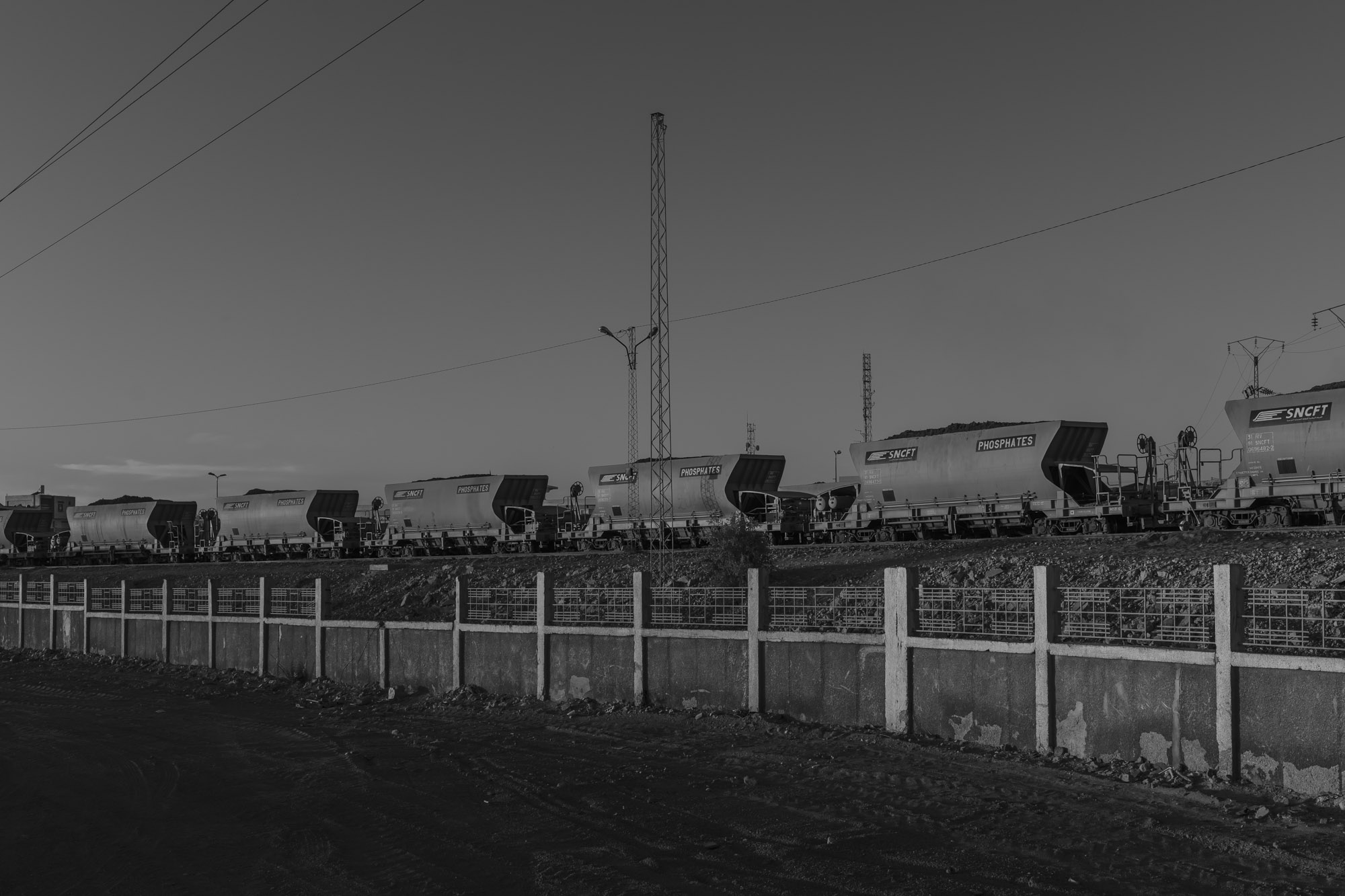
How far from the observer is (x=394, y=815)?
10375 mm

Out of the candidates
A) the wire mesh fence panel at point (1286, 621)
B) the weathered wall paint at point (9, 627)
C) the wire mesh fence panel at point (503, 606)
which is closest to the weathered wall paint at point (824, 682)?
the wire mesh fence panel at point (1286, 621)

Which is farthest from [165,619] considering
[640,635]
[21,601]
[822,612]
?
[822,612]

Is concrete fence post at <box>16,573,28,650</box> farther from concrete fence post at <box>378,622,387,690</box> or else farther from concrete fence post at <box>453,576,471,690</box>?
concrete fence post at <box>453,576,471,690</box>

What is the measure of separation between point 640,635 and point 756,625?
7.24ft

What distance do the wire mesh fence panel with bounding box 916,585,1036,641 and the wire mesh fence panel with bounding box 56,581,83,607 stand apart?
89.5 feet

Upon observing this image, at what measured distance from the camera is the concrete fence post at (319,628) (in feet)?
72.4

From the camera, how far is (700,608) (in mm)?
16250

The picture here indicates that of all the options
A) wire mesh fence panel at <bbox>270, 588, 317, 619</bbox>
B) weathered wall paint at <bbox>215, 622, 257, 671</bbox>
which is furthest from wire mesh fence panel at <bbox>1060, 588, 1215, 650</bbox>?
weathered wall paint at <bbox>215, 622, 257, 671</bbox>

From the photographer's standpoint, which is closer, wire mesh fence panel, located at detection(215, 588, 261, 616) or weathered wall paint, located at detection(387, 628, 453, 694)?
weathered wall paint, located at detection(387, 628, 453, 694)

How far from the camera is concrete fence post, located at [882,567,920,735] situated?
1316cm

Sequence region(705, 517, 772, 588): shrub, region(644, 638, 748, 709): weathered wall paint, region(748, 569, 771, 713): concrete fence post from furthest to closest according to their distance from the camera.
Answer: region(705, 517, 772, 588): shrub → region(644, 638, 748, 709): weathered wall paint → region(748, 569, 771, 713): concrete fence post

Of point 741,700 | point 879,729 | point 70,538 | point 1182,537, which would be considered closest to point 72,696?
point 741,700

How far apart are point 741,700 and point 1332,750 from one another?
294 inches

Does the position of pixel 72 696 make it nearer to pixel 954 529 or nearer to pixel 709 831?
pixel 709 831
